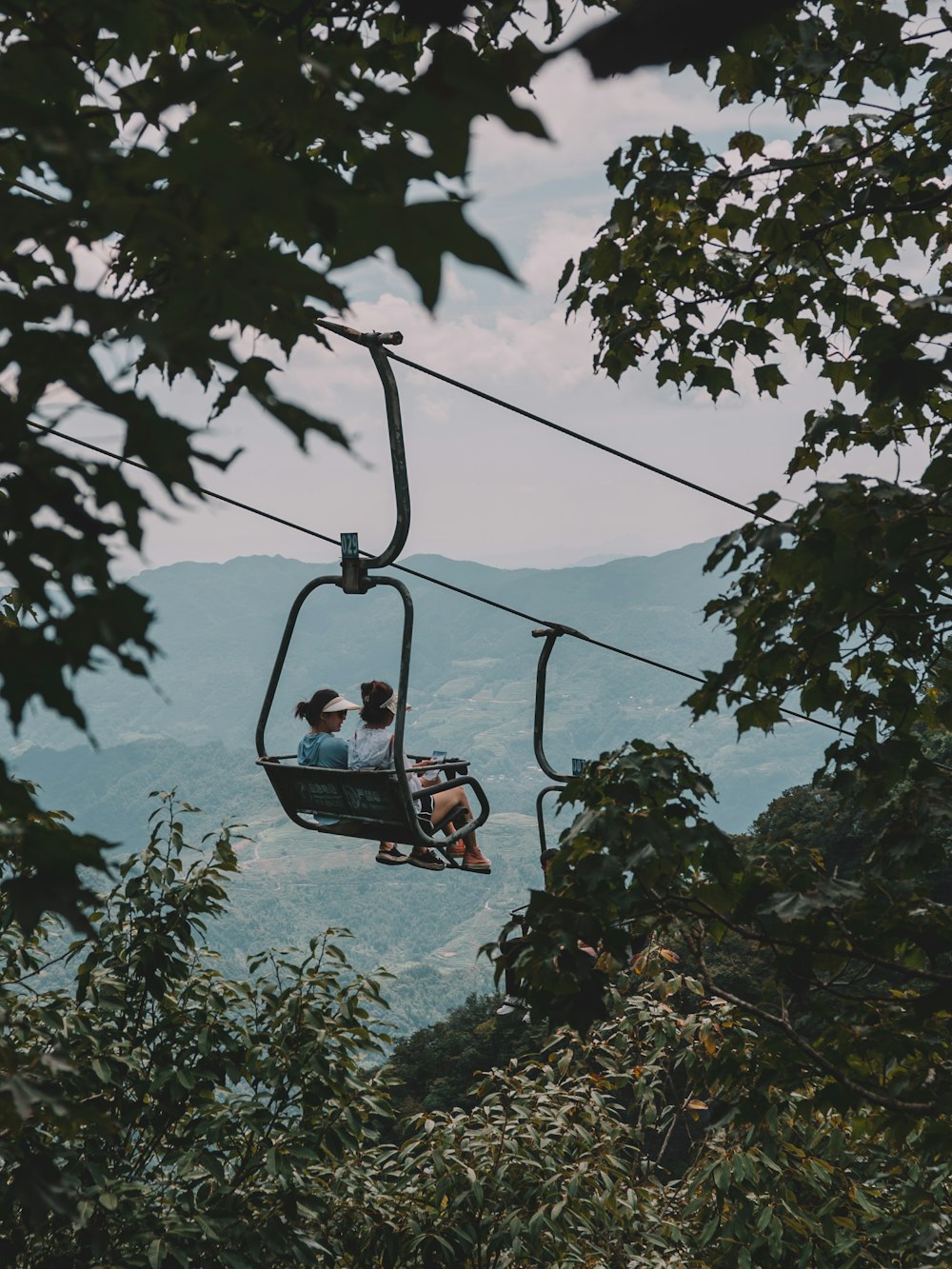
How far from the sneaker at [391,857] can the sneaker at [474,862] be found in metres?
0.28

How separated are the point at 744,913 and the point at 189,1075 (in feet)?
10.2

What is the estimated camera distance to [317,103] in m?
1.21

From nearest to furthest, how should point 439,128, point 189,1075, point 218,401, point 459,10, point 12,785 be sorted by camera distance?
point 459,10
point 439,128
point 12,785
point 218,401
point 189,1075

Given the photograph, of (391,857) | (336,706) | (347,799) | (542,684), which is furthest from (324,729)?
(542,684)

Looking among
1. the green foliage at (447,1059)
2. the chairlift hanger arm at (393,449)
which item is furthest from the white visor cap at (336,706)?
the green foliage at (447,1059)

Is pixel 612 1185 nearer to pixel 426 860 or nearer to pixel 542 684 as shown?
pixel 426 860

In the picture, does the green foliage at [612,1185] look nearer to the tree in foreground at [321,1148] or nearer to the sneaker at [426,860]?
the tree in foreground at [321,1148]

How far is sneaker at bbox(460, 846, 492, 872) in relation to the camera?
533 cm

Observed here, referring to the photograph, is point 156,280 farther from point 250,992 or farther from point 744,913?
point 250,992

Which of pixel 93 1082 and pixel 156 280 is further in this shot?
pixel 93 1082

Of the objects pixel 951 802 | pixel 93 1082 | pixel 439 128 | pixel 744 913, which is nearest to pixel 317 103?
pixel 439 128

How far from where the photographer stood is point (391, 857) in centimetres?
584

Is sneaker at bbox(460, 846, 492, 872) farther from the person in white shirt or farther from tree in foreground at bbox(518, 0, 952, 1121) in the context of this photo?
tree in foreground at bbox(518, 0, 952, 1121)

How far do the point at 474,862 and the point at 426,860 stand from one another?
0.25 meters
